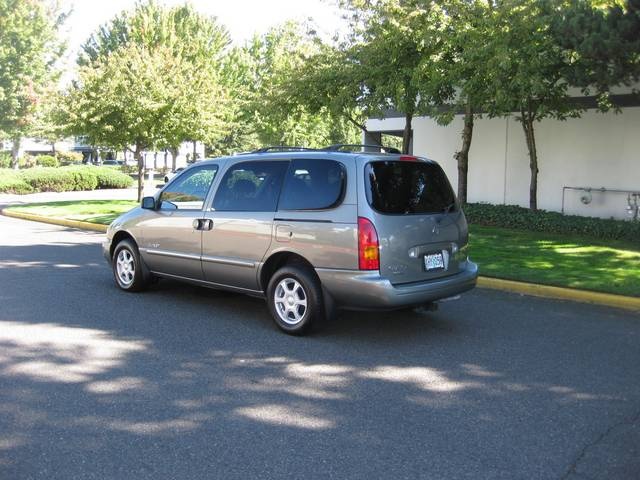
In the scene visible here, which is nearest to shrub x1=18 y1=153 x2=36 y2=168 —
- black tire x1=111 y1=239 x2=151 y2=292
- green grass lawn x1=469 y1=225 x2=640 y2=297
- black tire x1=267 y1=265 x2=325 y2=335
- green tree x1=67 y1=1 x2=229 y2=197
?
green tree x1=67 y1=1 x2=229 y2=197

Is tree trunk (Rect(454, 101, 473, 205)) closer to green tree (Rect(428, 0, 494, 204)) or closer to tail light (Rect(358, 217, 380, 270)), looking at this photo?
green tree (Rect(428, 0, 494, 204))

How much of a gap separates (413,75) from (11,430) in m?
11.7

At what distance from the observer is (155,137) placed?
20.4 m

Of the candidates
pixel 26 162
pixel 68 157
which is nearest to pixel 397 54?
pixel 26 162

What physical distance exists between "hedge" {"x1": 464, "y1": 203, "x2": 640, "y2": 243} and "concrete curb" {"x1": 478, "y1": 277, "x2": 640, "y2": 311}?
497 centimetres

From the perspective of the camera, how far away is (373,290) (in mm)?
5512

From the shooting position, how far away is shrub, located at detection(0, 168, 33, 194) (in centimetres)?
2877

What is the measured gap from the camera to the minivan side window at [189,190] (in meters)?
7.07

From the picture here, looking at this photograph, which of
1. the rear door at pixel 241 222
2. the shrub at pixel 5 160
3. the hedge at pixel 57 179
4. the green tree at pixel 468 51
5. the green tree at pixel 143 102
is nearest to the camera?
the rear door at pixel 241 222

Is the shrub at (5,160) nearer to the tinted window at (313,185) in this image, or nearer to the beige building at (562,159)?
the beige building at (562,159)

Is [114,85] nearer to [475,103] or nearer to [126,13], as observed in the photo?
[475,103]

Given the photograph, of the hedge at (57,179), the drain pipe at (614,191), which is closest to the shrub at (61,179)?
the hedge at (57,179)

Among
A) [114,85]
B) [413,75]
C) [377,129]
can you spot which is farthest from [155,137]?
[413,75]

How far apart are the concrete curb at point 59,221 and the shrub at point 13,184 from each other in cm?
947
